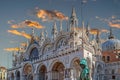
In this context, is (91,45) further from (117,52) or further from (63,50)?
(117,52)

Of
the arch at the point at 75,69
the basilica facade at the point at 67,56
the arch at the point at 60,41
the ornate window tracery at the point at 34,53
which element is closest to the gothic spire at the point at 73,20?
the basilica facade at the point at 67,56

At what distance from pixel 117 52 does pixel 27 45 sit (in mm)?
19754

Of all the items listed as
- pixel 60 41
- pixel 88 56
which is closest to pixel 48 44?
pixel 60 41

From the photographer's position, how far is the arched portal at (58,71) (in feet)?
152

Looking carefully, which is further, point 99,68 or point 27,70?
point 27,70

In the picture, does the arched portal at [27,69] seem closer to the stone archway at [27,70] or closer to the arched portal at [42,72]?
the stone archway at [27,70]

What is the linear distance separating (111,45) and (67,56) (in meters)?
17.7

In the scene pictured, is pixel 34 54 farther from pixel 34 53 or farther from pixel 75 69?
pixel 75 69

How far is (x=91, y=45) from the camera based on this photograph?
46219 mm

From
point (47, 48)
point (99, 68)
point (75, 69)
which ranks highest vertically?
point (47, 48)

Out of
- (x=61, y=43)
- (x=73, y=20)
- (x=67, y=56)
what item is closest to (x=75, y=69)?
(x=67, y=56)

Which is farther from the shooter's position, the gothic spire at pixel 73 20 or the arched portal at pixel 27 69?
the arched portal at pixel 27 69

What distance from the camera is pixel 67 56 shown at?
42531mm

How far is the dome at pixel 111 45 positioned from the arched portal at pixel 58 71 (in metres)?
14.2
